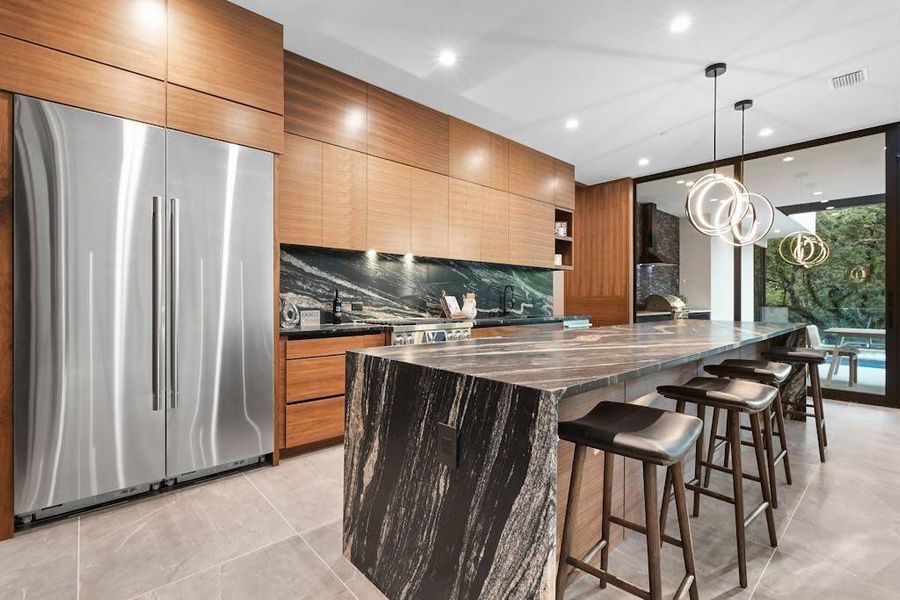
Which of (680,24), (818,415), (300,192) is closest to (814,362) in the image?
(818,415)

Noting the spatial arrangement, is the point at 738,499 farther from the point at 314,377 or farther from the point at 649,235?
the point at 649,235

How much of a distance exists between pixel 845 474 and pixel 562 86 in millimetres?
3304

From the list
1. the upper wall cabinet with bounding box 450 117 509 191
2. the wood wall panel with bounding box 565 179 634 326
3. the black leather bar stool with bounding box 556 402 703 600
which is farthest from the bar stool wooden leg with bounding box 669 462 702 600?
the wood wall panel with bounding box 565 179 634 326

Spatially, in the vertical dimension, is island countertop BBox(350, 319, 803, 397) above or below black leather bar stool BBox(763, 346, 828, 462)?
above

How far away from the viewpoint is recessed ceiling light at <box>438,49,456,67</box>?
9.95ft

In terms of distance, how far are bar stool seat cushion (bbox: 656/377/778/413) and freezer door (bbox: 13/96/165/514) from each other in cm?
255

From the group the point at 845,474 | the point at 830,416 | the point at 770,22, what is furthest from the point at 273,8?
the point at 830,416

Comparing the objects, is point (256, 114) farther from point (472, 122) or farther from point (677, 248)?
point (677, 248)

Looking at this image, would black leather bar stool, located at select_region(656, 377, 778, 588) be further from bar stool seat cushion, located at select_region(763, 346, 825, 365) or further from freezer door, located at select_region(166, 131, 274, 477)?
freezer door, located at select_region(166, 131, 274, 477)

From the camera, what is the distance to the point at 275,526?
2008 millimetres

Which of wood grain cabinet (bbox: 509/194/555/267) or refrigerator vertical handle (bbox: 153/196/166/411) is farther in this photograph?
wood grain cabinet (bbox: 509/194/555/267)

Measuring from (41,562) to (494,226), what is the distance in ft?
13.2

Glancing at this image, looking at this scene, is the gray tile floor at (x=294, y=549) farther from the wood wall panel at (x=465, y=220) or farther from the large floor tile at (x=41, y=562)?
the wood wall panel at (x=465, y=220)

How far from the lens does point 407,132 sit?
3.77 m
